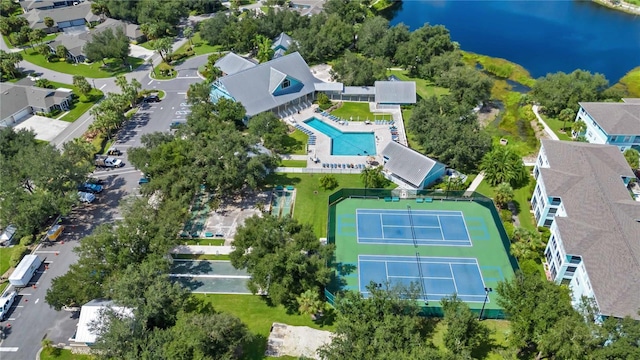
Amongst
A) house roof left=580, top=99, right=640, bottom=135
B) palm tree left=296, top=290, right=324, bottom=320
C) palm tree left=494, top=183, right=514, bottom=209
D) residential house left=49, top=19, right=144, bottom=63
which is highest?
residential house left=49, top=19, right=144, bottom=63

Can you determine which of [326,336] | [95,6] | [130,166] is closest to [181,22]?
[95,6]

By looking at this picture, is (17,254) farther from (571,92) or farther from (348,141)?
(571,92)

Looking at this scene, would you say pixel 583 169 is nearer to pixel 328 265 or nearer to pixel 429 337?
pixel 429 337

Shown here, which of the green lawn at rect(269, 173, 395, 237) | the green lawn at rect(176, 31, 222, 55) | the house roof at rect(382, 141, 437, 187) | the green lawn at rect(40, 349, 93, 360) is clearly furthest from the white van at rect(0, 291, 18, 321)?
the green lawn at rect(176, 31, 222, 55)

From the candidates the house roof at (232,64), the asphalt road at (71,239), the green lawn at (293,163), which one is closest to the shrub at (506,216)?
the green lawn at (293,163)

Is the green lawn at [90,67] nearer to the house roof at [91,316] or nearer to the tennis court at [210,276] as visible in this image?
the tennis court at [210,276]

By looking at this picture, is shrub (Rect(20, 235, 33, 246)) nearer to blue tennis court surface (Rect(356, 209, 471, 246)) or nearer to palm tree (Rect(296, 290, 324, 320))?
palm tree (Rect(296, 290, 324, 320))

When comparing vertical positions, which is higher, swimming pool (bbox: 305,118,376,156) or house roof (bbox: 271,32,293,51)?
house roof (bbox: 271,32,293,51)
